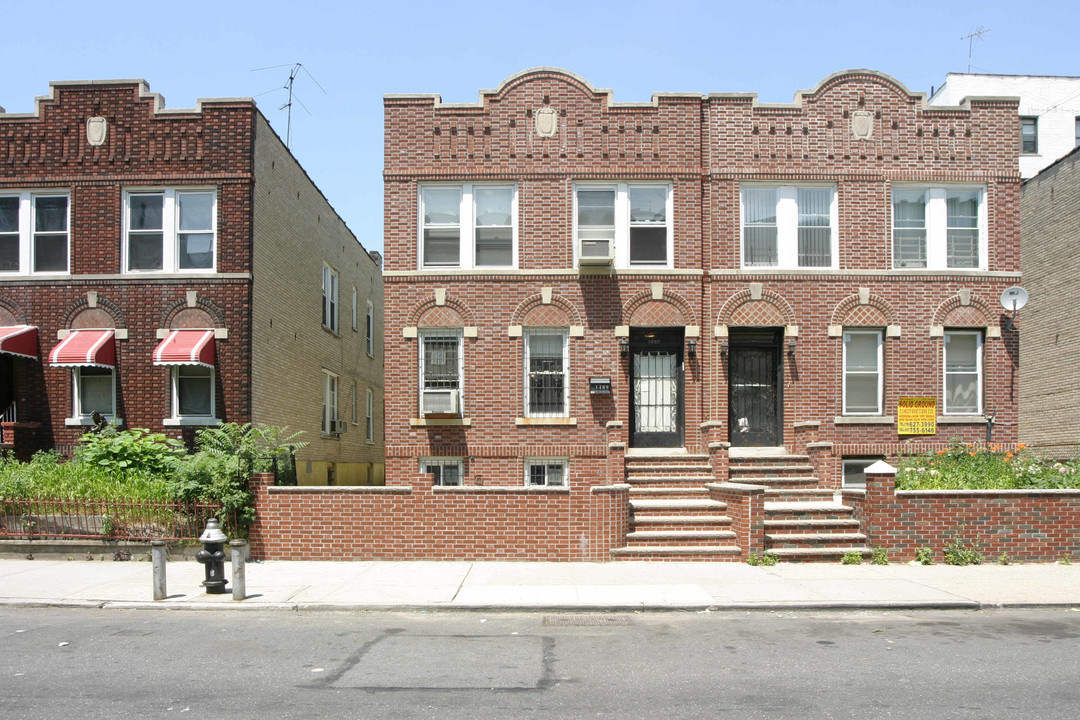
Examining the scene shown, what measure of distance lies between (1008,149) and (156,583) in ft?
57.4

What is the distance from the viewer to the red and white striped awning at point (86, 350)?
57.8ft

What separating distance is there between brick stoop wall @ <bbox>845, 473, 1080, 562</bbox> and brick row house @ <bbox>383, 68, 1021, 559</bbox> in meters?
3.81

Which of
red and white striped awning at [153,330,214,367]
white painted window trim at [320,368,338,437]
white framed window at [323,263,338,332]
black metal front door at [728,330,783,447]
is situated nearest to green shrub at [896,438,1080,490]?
black metal front door at [728,330,783,447]

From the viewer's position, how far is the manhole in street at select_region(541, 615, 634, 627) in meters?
10.4

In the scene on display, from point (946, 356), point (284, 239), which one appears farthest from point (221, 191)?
point (946, 356)

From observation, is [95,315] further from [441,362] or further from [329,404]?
[329,404]

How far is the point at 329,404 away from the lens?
24.9m

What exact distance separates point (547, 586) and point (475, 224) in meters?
8.70

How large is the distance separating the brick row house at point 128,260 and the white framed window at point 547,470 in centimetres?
565

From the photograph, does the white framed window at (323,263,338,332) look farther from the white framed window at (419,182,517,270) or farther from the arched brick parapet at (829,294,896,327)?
the arched brick parapet at (829,294,896,327)

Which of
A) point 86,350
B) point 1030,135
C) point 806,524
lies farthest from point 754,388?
point 1030,135

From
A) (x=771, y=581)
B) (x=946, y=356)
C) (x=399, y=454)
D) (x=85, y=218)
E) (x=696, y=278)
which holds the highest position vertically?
(x=85, y=218)

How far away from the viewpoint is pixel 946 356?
1881cm

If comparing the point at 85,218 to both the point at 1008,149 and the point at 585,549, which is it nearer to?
the point at 585,549
